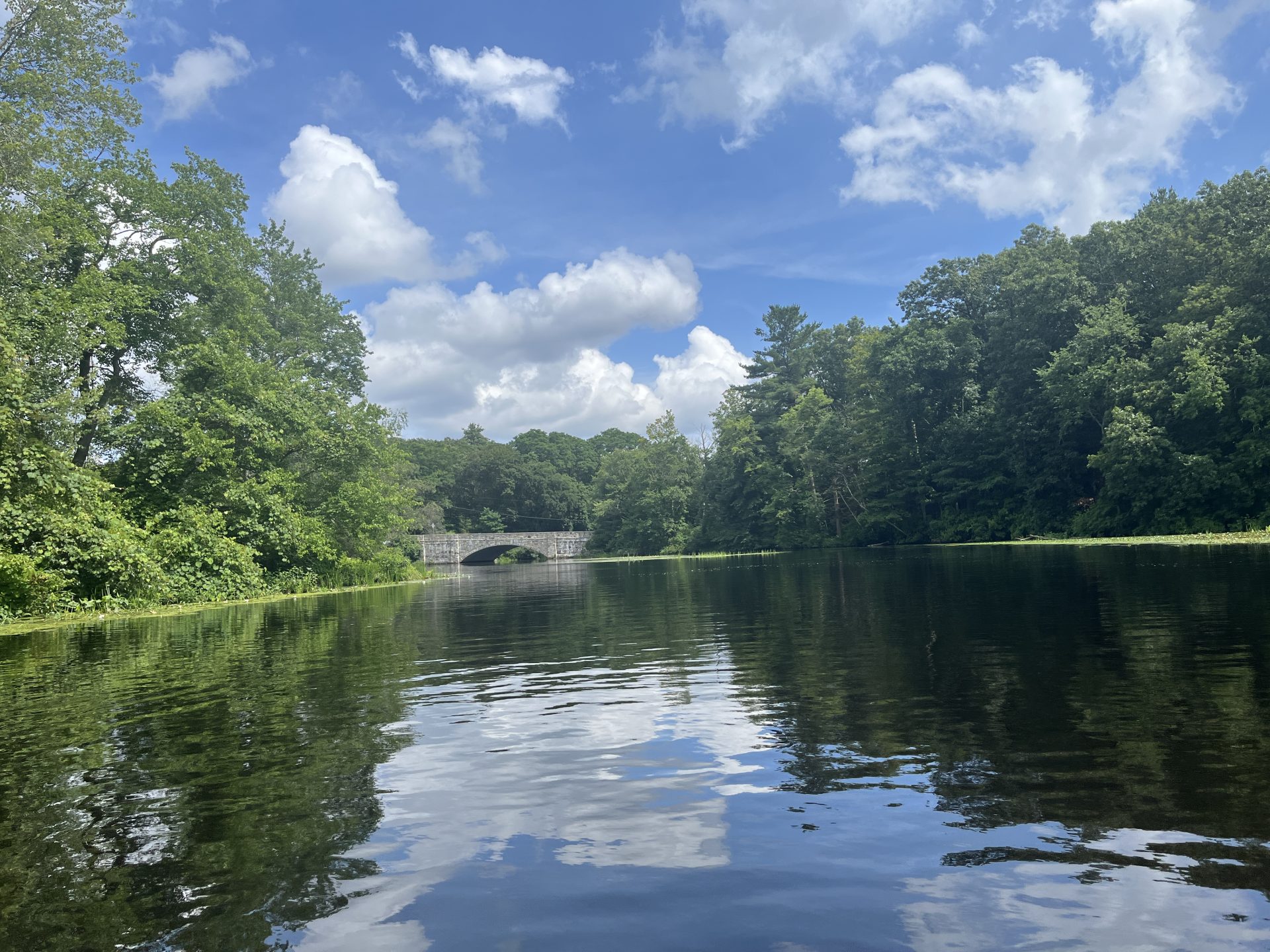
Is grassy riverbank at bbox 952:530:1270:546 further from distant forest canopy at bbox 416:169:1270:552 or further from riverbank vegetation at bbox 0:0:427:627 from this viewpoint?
riverbank vegetation at bbox 0:0:427:627

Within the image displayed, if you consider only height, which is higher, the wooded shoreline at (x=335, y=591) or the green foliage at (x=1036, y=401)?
the green foliage at (x=1036, y=401)

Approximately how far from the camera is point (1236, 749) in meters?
6.19

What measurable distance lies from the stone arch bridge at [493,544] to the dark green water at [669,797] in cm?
9031

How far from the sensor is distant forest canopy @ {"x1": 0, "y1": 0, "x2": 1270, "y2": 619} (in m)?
27.6

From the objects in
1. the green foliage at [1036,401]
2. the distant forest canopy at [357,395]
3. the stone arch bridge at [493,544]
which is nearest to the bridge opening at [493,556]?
the stone arch bridge at [493,544]

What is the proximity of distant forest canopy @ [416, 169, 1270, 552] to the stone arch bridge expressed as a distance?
15.2 feet

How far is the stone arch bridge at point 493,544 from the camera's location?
105 metres

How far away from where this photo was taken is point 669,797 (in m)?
5.98

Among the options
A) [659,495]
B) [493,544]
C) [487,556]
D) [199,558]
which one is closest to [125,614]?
[199,558]

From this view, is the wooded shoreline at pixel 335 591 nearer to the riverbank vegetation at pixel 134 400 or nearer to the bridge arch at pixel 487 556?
the riverbank vegetation at pixel 134 400

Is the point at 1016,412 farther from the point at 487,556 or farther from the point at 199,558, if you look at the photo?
the point at 487,556

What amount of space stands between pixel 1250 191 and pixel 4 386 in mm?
64520

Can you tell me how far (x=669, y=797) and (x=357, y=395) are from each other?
56.6 metres

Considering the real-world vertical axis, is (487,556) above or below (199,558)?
below
